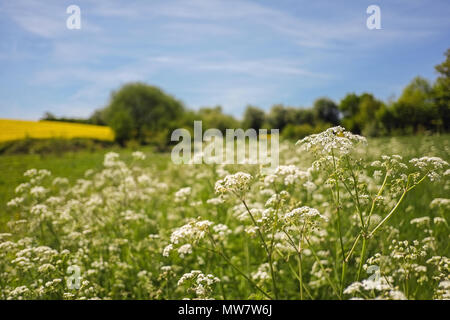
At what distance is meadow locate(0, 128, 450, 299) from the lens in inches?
92.4

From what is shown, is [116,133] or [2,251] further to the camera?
[116,133]

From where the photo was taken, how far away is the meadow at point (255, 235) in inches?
92.4

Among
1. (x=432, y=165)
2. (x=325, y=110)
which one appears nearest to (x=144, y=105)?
(x=325, y=110)

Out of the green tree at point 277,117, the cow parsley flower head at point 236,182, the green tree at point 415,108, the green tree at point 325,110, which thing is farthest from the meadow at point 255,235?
the green tree at point 277,117

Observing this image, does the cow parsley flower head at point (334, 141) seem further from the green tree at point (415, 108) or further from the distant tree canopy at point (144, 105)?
the distant tree canopy at point (144, 105)

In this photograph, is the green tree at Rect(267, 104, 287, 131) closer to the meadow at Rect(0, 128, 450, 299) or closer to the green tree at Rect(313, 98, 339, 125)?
the green tree at Rect(313, 98, 339, 125)

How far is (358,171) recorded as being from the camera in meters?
2.34

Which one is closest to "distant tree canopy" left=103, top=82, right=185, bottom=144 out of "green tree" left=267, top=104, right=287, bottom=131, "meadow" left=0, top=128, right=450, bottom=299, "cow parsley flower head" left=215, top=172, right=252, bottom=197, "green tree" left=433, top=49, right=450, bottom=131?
"green tree" left=267, top=104, right=287, bottom=131

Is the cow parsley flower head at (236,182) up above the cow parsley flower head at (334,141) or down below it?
below

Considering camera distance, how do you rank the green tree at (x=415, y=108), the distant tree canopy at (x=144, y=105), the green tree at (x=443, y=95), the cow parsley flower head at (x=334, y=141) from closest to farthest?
the cow parsley flower head at (x=334, y=141) < the green tree at (x=443, y=95) < the green tree at (x=415, y=108) < the distant tree canopy at (x=144, y=105)
